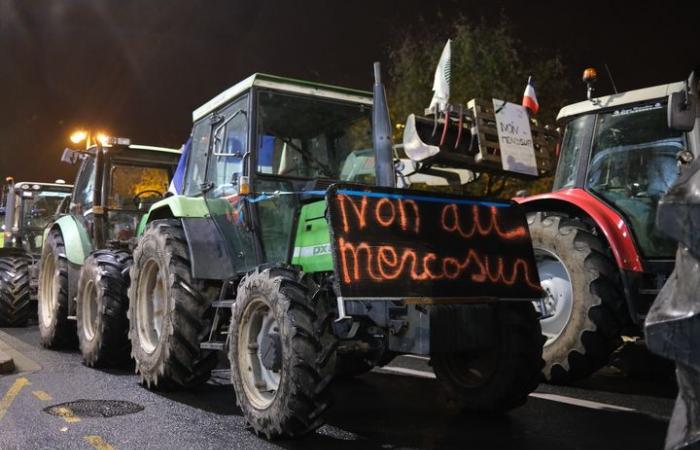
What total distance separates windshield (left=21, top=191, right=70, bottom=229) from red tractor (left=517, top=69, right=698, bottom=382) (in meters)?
11.2

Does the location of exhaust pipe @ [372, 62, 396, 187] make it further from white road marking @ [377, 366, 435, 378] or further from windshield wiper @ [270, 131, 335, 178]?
white road marking @ [377, 366, 435, 378]

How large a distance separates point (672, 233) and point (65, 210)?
11561 millimetres

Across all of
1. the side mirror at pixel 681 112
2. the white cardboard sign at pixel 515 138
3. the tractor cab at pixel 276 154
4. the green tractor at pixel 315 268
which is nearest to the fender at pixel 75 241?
the green tractor at pixel 315 268

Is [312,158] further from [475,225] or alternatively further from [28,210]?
[28,210]

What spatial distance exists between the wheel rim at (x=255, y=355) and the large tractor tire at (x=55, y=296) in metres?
5.26

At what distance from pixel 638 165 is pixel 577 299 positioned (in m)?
1.51

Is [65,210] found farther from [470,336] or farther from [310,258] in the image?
[470,336]

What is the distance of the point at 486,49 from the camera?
2927 centimetres

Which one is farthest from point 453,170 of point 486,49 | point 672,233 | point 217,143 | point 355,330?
point 486,49

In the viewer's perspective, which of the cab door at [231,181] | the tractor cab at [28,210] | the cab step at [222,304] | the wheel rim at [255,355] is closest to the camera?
the wheel rim at [255,355]

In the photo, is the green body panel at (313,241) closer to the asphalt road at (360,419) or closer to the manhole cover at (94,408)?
the asphalt road at (360,419)

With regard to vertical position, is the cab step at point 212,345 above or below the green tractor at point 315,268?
below

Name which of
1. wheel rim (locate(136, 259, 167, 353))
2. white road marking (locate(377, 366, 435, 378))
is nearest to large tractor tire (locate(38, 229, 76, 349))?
wheel rim (locate(136, 259, 167, 353))

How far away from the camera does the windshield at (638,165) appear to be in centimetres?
705
